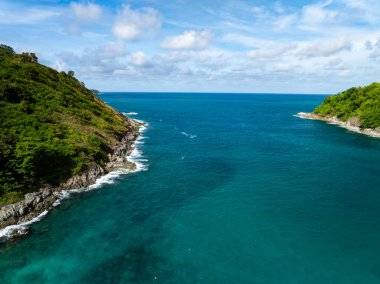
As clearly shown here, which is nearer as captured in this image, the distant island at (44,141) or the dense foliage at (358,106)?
the distant island at (44,141)

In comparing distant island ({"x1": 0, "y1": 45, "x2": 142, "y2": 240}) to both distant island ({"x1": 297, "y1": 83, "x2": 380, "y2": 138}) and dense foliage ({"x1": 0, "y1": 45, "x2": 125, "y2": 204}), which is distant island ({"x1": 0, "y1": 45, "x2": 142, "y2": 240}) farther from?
distant island ({"x1": 297, "y1": 83, "x2": 380, "y2": 138})

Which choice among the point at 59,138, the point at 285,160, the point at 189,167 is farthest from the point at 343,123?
the point at 59,138

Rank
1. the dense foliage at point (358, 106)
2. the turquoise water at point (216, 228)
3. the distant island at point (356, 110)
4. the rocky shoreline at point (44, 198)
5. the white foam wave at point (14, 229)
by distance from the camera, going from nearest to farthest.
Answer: the turquoise water at point (216, 228) < the white foam wave at point (14, 229) < the rocky shoreline at point (44, 198) < the distant island at point (356, 110) < the dense foliage at point (358, 106)

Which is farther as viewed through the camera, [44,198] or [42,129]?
[42,129]

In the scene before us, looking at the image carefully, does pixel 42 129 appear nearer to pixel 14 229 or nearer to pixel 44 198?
pixel 44 198

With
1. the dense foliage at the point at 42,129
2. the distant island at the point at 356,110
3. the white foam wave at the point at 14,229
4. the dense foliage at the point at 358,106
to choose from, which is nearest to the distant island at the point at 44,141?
the dense foliage at the point at 42,129

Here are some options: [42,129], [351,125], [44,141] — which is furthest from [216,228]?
[351,125]

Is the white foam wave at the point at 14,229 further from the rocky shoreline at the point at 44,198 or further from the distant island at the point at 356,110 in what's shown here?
the distant island at the point at 356,110
